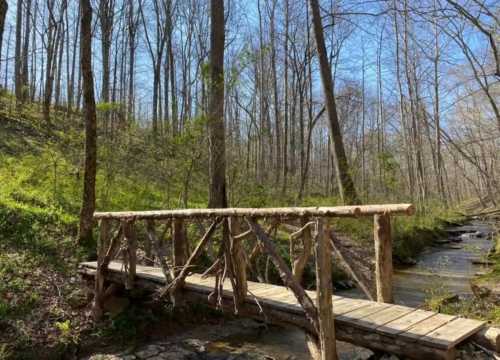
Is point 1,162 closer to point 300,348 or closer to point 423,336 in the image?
point 300,348

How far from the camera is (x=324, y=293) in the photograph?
10.7 ft

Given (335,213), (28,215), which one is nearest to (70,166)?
(28,215)

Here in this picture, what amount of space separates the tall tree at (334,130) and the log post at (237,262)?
24.9ft

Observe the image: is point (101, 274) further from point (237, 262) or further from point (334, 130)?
point (334, 130)

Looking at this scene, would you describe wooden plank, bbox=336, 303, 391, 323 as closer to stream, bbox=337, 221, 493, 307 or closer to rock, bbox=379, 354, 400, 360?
rock, bbox=379, 354, 400, 360

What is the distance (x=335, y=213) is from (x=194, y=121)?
6.84 meters

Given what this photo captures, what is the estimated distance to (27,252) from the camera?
276 inches

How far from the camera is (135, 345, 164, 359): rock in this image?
218 inches

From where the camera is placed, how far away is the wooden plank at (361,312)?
3389mm

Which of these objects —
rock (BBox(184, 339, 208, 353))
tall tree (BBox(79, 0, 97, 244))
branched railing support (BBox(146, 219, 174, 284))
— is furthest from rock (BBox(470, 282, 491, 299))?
tall tree (BBox(79, 0, 97, 244))

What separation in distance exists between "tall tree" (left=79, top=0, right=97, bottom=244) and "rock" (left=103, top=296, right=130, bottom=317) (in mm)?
1901

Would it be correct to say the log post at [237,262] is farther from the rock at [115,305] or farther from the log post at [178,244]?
the rock at [115,305]

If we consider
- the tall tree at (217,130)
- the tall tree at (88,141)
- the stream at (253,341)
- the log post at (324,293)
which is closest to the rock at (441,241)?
the stream at (253,341)

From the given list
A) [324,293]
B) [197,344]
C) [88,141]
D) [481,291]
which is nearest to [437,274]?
[481,291]
